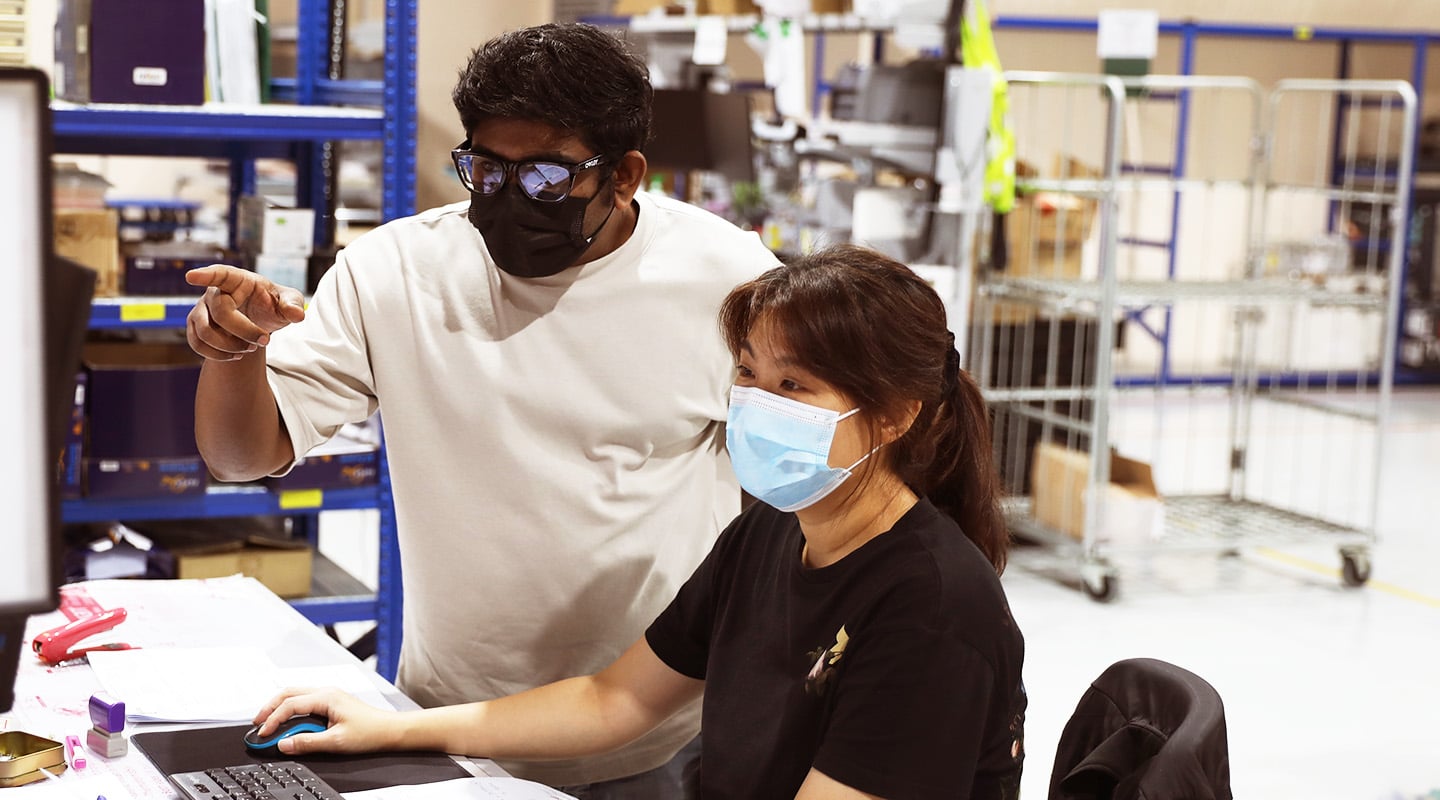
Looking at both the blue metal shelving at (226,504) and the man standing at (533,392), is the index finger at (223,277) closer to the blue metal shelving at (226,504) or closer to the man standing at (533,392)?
the man standing at (533,392)

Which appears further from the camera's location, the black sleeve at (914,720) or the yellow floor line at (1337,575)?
the yellow floor line at (1337,575)

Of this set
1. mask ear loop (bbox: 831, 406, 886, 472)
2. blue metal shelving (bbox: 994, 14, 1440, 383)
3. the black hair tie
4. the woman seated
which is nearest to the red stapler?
the woman seated

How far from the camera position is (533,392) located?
1.93 meters

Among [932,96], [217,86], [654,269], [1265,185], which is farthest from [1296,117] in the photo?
[654,269]

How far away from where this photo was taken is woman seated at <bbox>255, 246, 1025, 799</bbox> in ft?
4.90

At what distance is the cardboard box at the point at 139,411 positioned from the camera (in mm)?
3480

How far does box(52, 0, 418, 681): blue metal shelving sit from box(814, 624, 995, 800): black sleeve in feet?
6.85

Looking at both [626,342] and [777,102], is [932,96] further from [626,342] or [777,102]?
[626,342]

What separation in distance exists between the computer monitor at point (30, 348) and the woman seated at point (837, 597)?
0.87 meters

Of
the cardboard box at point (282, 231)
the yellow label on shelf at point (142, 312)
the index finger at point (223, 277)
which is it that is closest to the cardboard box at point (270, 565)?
the yellow label on shelf at point (142, 312)

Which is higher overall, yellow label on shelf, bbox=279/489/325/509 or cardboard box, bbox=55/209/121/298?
cardboard box, bbox=55/209/121/298

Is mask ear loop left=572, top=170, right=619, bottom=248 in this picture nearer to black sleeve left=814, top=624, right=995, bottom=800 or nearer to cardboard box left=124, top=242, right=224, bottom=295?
black sleeve left=814, top=624, right=995, bottom=800

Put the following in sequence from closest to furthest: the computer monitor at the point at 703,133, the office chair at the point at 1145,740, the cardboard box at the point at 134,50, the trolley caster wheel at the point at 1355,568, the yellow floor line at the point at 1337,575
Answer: the office chair at the point at 1145,740, the cardboard box at the point at 134,50, the yellow floor line at the point at 1337,575, the trolley caster wheel at the point at 1355,568, the computer monitor at the point at 703,133

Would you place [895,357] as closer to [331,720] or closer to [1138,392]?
[331,720]
